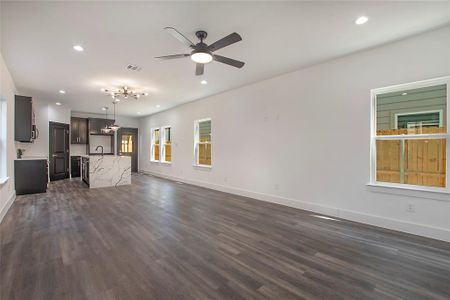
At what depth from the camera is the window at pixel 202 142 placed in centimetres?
699

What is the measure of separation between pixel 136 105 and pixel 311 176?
6630 mm

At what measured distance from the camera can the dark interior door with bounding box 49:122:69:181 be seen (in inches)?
305

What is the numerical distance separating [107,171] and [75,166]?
3231 millimetres

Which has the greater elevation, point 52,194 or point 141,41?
point 141,41

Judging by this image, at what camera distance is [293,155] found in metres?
4.54

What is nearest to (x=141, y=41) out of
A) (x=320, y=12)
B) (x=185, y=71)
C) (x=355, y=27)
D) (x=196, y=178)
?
(x=185, y=71)

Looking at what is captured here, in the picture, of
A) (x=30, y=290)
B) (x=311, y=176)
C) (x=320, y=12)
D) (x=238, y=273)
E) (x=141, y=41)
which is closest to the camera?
(x=30, y=290)

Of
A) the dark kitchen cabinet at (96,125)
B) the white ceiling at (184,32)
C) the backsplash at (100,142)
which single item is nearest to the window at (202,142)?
the white ceiling at (184,32)

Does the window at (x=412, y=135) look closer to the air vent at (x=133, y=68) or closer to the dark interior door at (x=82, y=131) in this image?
the air vent at (x=133, y=68)

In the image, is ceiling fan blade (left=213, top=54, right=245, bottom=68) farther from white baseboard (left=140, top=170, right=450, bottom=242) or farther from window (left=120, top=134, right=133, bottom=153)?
window (left=120, top=134, right=133, bottom=153)

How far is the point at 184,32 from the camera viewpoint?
9.61 ft

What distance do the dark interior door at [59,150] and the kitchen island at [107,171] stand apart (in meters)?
2.07

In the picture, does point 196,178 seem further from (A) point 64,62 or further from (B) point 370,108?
(B) point 370,108

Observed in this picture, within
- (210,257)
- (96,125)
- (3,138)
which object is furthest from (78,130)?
(210,257)
